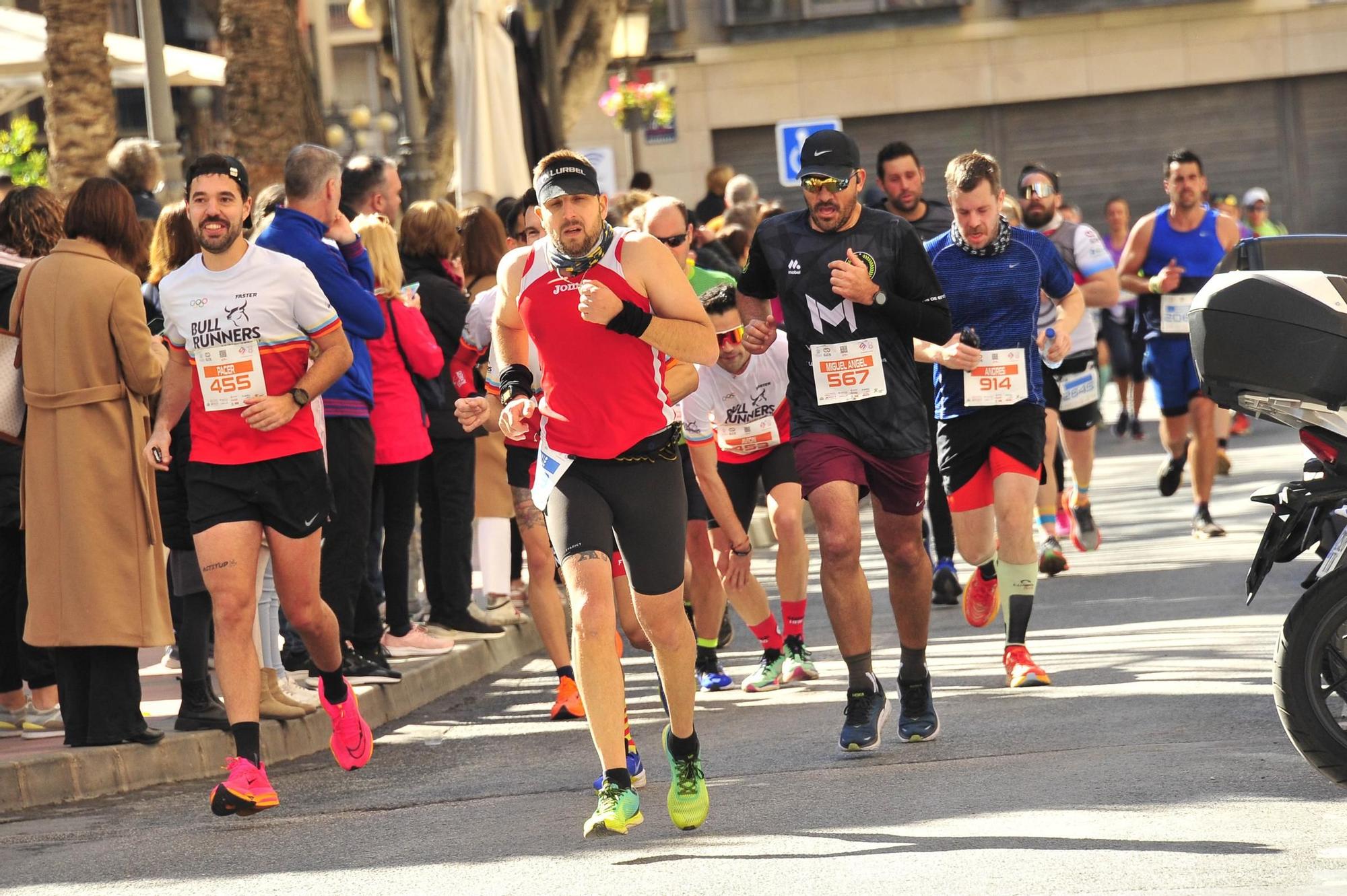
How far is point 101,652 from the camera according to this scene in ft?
27.0

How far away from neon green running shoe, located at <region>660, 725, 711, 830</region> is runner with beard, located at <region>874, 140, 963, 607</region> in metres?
4.28

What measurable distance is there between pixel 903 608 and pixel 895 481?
47cm

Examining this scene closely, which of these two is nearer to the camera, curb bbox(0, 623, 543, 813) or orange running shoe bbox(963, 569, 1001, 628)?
curb bbox(0, 623, 543, 813)

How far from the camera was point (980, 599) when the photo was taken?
33.5ft

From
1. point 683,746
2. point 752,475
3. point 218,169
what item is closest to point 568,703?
point 752,475

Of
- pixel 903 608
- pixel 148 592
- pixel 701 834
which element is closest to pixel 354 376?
pixel 148 592

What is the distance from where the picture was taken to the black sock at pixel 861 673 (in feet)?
25.2

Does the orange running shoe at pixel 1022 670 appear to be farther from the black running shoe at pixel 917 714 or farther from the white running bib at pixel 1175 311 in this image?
the white running bib at pixel 1175 311

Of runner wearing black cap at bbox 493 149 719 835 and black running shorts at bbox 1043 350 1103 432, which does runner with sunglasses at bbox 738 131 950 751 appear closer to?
runner wearing black cap at bbox 493 149 719 835

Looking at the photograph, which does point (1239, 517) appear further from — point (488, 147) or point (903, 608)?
point (903, 608)

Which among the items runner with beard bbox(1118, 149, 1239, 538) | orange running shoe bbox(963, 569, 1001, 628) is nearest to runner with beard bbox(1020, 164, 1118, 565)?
runner with beard bbox(1118, 149, 1239, 538)

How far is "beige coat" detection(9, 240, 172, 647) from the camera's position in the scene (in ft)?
26.6

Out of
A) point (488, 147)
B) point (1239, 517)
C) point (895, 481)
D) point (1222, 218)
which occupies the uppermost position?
point (488, 147)

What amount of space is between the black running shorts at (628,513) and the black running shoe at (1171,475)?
800cm
